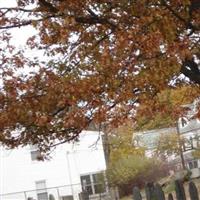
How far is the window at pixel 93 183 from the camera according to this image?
125 feet

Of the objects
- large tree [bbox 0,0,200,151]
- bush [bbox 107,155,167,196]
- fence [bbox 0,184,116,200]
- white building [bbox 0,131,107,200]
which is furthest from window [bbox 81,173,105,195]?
large tree [bbox 0,0,200,151]

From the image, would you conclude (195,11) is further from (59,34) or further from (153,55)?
(59,34)

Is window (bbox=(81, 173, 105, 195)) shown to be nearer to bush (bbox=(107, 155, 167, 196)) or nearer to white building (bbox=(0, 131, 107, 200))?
white building (bbox=(0, 131, 107, 200))

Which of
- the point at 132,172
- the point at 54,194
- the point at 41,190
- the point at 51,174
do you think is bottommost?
the point at 54,194

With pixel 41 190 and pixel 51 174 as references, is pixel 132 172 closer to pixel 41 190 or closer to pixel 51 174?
pixel 51 174

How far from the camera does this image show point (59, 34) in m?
8.52

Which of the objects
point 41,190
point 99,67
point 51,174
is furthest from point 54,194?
point 99,67

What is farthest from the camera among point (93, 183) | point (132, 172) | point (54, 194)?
point (93, 183)

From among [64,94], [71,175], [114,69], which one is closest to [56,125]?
[64,94]

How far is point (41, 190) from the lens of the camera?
3819cm

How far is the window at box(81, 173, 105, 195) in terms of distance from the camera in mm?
38156

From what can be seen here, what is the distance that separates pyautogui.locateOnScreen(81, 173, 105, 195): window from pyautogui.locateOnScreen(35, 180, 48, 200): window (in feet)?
8.10

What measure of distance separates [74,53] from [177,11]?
1717 millimetres

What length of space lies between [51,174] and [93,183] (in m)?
2.84
